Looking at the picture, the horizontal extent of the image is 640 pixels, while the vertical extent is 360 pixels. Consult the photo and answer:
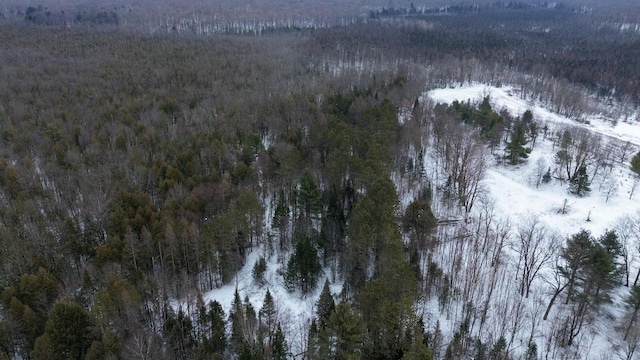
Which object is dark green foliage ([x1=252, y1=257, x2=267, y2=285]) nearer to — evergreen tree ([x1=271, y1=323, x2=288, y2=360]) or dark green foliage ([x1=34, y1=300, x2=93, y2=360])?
evergreen tree ([x1=271, y1=323, x2=288, y2=360])

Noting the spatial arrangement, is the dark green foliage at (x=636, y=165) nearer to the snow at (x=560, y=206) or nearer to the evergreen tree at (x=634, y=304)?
the snow at (x=560, y=206)

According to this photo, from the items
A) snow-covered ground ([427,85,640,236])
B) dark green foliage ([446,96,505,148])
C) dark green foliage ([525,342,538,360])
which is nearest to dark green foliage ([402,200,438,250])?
dark green foliage ([525,342,538,360])

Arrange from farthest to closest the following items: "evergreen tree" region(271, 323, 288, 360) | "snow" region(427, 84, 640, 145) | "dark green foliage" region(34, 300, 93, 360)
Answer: "snow" region(427, 84, 640, 145) → "evergreen tree" region(271, 323, 288, 360) → "dark green foliage" region(34, 300, 93, 360)

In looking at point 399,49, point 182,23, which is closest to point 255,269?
point 399,49

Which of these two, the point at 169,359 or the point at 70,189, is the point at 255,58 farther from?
the point at 169,359

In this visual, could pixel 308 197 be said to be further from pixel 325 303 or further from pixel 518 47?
pixel 518 47

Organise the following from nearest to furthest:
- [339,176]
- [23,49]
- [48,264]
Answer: [48,264] → [339,176] → [23,49]

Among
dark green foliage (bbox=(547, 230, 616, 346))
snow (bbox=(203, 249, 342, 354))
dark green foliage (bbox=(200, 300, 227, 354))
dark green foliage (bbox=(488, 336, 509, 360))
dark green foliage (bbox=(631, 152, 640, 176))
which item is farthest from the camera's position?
dark green foliage (bbox=(631, 152, 640, 176))

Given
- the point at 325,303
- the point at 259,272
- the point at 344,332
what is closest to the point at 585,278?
the point at 344,332
